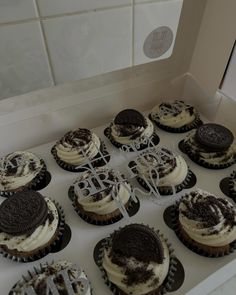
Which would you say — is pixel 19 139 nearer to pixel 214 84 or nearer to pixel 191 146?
pixel 191 146

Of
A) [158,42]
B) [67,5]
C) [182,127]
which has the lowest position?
[182,127]

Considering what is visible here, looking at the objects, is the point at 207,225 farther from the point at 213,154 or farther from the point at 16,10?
the point at 16,10

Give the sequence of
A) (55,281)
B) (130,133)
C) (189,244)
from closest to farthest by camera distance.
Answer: (55,281), (189,244), (130,133)

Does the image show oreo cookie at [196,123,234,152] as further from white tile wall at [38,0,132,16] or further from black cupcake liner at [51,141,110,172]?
white tile wall at [38,0,132,16]

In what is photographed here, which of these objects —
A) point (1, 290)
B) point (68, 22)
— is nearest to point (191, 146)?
point (68, 22)

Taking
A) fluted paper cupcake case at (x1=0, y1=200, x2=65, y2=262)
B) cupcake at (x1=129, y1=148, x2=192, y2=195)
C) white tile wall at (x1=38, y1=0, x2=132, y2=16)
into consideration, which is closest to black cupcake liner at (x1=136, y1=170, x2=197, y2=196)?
cupcake at (x1=129, y1=148, x2=192, y2=195)

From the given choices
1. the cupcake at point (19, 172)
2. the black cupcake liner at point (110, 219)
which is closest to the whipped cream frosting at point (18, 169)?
the cupcake at point (19, 172)

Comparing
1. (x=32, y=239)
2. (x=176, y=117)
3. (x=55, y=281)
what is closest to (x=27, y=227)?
(x=32, y=239)

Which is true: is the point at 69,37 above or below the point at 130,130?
above
